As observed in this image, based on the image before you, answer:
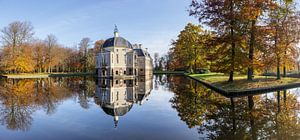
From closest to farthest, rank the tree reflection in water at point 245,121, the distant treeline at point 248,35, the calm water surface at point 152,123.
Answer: the tree reflection in water at point 245,121 → the calm water surface at point 152,123 → the distant treeline at point 248,35

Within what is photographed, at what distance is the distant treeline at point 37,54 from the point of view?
50000 millimetres

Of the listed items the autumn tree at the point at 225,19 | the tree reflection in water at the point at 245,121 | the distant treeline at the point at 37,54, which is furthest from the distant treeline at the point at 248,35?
the distant treeline at the point at 37,54

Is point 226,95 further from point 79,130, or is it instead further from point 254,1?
point 79,130

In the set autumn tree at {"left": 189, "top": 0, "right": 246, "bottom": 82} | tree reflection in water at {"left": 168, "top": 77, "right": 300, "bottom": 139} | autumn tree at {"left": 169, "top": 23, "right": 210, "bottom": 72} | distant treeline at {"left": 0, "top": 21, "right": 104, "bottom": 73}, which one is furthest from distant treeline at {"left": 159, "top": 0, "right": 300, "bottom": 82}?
distant treeline at {"left": 0, "top": 21, "right": 104, "bottom": 73}

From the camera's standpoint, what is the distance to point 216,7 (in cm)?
1750

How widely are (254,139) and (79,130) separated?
5.82 meters

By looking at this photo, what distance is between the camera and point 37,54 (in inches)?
2391

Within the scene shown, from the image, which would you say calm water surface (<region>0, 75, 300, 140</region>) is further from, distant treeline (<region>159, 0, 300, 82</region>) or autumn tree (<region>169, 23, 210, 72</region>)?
autumn tree (<region>169, 23, 210, 72</region>)

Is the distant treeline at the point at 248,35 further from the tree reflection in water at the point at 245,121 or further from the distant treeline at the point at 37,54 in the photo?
the distant treeline at the point at 37,54

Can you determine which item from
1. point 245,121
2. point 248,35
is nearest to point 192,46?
point 248,35

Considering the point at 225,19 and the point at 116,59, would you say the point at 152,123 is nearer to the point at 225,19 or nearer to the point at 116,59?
the point at 225,19

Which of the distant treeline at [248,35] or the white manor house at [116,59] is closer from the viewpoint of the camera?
the distant treeline at [248,35]

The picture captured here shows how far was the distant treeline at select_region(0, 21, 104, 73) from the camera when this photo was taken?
50000 millimetres

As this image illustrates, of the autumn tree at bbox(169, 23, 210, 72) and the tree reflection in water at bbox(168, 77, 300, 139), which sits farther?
the autumn tree at bbox(169, 23, 210, 72)
